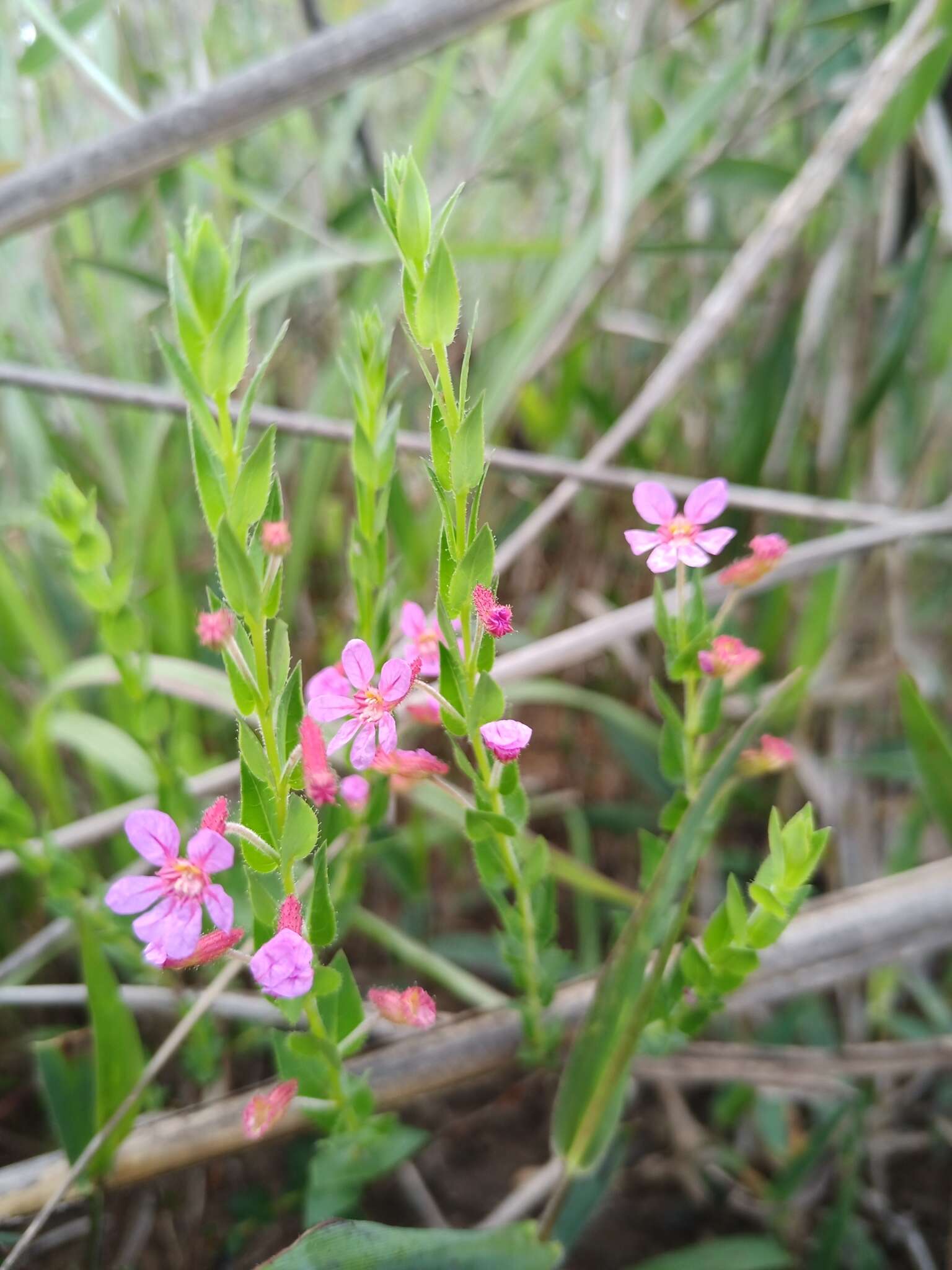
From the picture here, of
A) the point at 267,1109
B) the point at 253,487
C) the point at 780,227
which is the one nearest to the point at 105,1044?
the point at 267,1109

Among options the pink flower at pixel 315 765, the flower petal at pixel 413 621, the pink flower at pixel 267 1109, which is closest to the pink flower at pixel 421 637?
the flower petal at pixel 413 621

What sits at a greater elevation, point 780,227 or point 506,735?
point 780,227

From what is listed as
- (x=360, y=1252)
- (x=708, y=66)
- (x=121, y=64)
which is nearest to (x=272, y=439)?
(x=360, y=1252)

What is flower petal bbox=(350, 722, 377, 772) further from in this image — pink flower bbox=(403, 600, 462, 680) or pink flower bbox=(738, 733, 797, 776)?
pink flower bbox=(738, 733, 797, 776)

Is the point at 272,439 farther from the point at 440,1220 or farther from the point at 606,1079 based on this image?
the point at 440,1220

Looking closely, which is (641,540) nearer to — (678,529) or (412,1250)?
(678,529)

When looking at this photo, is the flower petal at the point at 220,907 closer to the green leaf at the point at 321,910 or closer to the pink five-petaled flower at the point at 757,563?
the green leaf at the point at 321,910

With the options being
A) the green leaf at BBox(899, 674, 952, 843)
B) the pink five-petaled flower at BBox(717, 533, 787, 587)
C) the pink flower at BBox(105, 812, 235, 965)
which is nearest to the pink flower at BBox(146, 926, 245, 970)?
the pink flower at BBox(105, 812, 235, 965)

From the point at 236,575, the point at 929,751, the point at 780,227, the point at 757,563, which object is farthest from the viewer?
the point at 780,227
